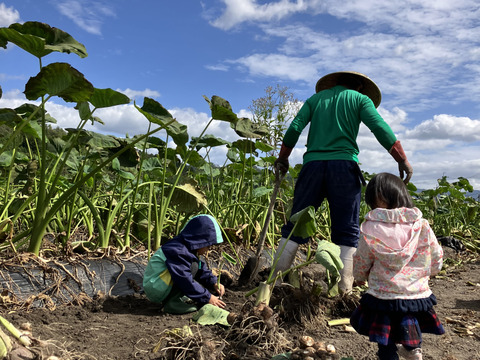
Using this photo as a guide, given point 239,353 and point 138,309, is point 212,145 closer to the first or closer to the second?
point 138,309

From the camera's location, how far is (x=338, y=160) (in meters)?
2.98

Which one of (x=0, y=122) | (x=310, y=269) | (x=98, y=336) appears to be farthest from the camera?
(x=310, y=269)

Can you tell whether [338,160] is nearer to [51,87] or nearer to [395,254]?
[395,254]

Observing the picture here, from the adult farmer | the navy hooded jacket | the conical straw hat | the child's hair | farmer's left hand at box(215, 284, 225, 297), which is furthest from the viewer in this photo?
the conical straw hat

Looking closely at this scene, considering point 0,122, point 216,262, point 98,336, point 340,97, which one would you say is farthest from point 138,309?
point 340,97

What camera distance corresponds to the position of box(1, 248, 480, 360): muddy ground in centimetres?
184

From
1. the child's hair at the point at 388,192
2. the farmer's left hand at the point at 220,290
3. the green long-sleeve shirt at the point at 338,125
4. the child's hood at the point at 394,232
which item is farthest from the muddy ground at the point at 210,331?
the green long-sleeve shirt at the point at 338,125

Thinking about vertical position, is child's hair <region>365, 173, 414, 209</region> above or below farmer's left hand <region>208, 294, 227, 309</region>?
above

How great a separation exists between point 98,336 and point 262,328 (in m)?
0.77

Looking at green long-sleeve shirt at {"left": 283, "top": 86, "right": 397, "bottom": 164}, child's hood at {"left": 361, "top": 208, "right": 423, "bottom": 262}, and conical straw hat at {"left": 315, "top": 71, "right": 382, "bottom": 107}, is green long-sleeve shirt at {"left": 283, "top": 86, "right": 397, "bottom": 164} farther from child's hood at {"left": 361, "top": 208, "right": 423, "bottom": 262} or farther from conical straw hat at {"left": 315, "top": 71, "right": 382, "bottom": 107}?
child's hood at {"left": 361, "top": 208, "right": 423, "bottom": 262}

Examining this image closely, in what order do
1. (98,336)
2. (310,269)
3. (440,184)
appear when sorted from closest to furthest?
(98,336)
(310,269)
(440,184)

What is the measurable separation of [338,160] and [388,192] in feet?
3.61

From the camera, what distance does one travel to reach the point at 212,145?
3922 mm

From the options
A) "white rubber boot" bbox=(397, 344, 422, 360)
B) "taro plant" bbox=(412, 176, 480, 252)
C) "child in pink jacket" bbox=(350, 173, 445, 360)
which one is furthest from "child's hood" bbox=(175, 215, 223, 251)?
"taro plant" bbox=(412, 176, 480, 252)
